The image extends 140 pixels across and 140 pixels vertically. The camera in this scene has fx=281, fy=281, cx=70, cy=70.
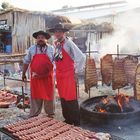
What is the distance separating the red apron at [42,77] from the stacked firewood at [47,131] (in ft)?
4.17

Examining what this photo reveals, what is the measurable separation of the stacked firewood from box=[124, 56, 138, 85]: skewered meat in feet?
9.70

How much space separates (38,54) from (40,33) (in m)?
0.59

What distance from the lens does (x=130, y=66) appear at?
27.3 feet

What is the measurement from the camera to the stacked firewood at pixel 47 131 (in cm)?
569

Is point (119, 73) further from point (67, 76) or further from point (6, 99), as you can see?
point (6, 99)

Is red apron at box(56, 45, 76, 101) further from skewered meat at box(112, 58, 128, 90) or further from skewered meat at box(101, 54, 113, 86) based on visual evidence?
skewered meat at box(101, 54, 113, 86)

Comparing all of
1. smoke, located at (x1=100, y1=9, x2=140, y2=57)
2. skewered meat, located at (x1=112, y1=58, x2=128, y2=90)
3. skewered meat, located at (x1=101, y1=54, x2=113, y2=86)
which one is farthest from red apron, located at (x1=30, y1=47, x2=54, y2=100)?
smoke, located at (x1=100, y1=9, x2=140, y2=57)

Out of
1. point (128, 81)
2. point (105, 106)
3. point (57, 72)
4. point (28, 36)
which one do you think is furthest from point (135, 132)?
point (28, 36)

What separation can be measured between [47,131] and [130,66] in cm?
351

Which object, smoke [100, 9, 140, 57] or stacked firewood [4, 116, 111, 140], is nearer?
stacked firewood [4, 116, 111, 140]

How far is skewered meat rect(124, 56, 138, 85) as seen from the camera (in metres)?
8.29

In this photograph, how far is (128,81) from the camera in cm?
848

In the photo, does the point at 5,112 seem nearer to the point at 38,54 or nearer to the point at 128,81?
the point at 38,54

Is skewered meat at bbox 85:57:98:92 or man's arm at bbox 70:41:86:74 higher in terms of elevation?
man's arm at bbox 70:41:86:74
